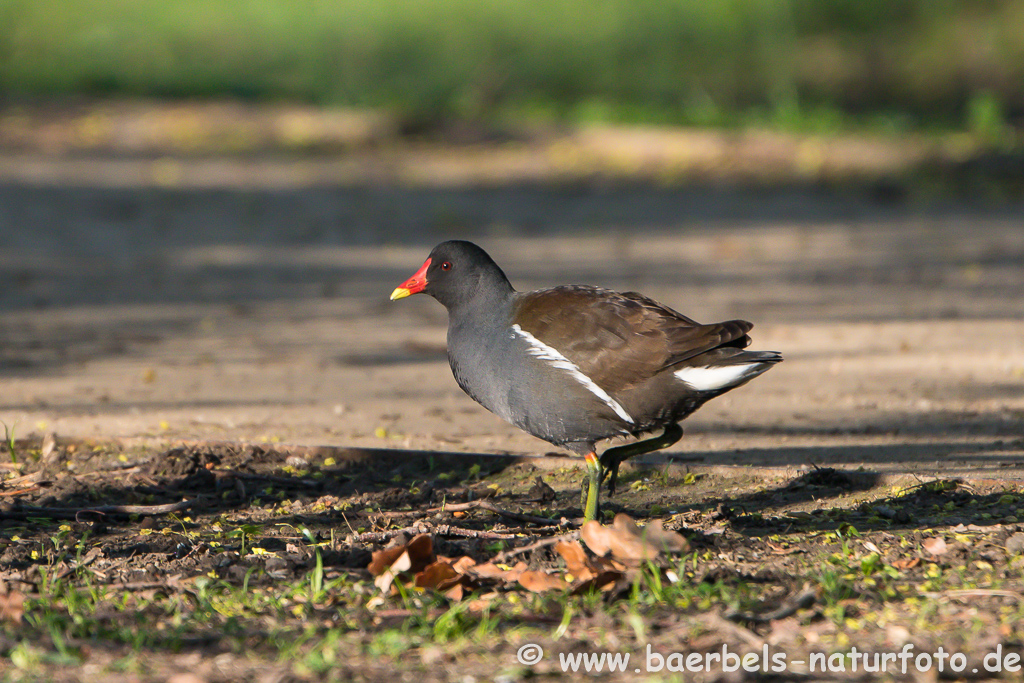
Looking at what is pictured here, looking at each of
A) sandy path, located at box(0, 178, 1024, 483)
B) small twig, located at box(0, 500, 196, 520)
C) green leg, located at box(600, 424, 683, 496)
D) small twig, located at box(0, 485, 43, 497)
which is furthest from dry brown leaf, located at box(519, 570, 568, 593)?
small twig, located at box(0, 485, 43, 497)

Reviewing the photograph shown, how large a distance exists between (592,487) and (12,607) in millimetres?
1769

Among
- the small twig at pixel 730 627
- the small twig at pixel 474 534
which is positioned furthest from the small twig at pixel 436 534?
the small twig at pixel 730 627

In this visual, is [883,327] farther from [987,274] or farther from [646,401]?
[646,401]

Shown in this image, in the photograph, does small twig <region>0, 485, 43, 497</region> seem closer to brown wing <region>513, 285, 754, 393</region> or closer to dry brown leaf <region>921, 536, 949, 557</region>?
brown wing <region>513, 285, 754, 393</region>

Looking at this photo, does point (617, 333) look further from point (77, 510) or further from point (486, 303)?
point (77, 510)

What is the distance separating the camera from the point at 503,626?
3.18m

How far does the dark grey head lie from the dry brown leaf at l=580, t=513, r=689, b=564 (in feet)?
4.01

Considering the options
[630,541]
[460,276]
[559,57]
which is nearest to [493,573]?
[630,541]

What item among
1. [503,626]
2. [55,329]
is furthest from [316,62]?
[503,626]

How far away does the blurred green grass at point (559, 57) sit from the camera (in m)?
16.5

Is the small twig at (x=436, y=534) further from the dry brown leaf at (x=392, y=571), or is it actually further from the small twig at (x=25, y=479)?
the small twig at (x=25, y=479)

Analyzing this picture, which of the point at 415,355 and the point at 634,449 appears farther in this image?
the point at 415,355

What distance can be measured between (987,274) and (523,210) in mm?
4836

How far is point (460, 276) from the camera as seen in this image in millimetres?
4535
